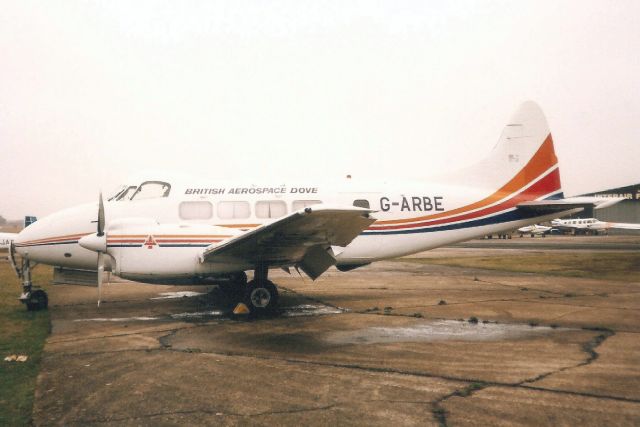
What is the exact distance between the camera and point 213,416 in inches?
179

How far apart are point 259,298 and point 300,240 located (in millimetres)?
1924

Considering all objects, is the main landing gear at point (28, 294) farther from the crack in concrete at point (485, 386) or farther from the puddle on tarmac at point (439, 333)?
the crack in concrete at point (485, 386)

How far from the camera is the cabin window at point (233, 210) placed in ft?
37.5

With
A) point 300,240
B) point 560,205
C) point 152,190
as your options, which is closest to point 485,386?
point 300,240

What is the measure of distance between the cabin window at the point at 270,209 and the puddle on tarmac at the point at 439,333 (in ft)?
13.2

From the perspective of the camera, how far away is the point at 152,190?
11.4m

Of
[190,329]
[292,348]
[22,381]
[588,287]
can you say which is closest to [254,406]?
[292,348]

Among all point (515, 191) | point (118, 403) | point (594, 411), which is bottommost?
point (594, 411)

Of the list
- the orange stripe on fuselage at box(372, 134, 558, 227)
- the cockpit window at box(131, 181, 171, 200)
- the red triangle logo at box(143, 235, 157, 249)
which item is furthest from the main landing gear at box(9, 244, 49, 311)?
the orange stripe on fuselage at box(372, 134, 558, 227)

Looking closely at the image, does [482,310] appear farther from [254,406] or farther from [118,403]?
[118,403]

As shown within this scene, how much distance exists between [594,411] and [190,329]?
6.46 meters

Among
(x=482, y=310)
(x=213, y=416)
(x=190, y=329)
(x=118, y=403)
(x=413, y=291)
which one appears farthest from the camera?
(x=413, y=291)

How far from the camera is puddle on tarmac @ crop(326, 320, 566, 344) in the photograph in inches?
307

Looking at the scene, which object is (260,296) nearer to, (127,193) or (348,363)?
(348,363)
